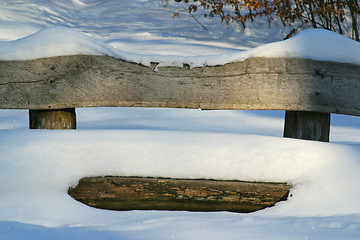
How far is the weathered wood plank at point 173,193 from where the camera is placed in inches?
84.1

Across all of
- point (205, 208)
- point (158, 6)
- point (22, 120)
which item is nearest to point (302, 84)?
point (205, 208)

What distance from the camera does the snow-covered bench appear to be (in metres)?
2.32

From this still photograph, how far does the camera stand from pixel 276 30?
1069cm

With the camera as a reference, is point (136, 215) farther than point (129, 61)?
No

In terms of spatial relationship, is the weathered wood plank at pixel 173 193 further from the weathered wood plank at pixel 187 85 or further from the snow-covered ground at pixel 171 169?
the weathered wood plank at pixel 187 85

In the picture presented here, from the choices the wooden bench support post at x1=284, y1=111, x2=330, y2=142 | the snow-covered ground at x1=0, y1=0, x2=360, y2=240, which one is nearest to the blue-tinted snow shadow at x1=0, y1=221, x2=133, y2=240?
the snow-covered ground at x1=0, y1=0, x2=360, y2=240

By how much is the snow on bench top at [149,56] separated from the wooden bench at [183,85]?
0.03m

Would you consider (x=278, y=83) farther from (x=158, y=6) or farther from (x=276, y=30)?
(x=158, y=6)

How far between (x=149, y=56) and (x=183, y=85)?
0.78ft

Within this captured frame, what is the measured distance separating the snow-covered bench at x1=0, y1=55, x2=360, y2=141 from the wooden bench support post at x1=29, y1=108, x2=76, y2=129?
159 millimetres

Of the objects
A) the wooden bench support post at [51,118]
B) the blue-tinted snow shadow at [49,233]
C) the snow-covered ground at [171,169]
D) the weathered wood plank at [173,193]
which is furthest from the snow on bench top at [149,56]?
the blue-tinted snow shadow at [49,233]

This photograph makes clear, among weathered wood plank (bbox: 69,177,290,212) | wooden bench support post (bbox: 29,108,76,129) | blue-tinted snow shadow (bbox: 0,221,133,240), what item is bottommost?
blue-tinted snow shadow (bbox: 0,221,133,240)

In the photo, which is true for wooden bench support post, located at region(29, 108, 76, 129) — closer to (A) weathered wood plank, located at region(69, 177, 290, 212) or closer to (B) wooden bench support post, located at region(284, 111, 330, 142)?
(A) weathered wood plank, located at region(69, 177, 290, 212)

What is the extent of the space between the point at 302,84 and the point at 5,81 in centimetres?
158
